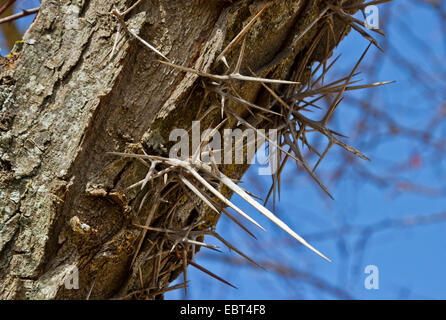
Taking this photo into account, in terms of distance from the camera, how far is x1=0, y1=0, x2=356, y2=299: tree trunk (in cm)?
90

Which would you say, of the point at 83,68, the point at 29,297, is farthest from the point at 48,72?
the point at 29,297

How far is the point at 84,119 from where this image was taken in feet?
2.96

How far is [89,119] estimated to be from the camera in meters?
0.90

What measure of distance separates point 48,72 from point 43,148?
0.48ft

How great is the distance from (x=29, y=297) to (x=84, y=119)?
0.34 meters

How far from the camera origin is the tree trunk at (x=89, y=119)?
0.90 m

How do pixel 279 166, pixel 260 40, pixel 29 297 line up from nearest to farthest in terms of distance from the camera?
pixel 29 297
pixel 260 40
pixel 279 166

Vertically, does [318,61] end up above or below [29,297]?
above

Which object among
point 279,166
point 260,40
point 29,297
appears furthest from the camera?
point 279,166

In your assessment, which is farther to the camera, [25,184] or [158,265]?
[158,265]

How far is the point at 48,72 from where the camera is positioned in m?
0.92
